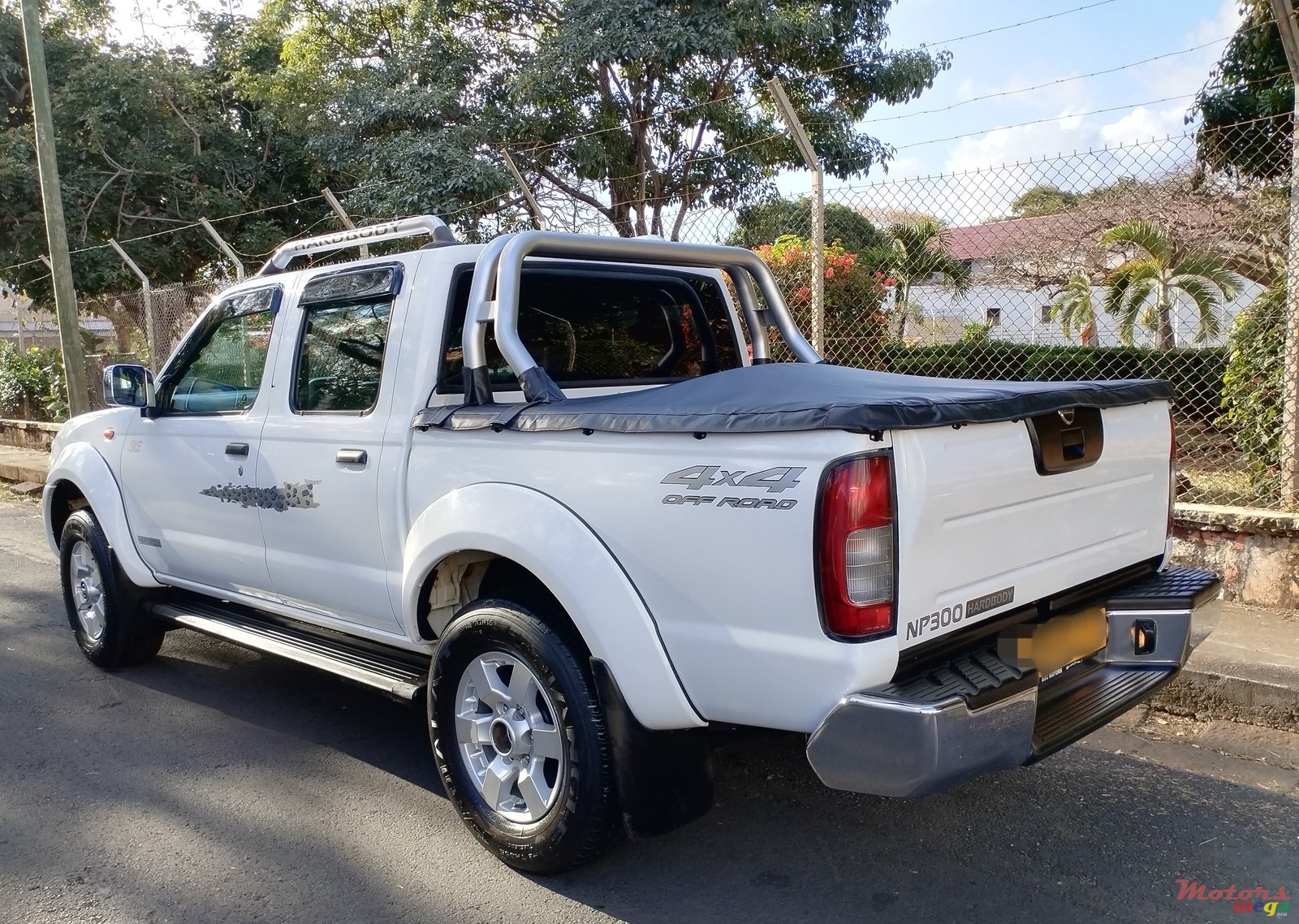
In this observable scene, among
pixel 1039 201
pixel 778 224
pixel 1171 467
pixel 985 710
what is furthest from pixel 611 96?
pixel 985 710

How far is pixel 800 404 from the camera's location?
2559mm

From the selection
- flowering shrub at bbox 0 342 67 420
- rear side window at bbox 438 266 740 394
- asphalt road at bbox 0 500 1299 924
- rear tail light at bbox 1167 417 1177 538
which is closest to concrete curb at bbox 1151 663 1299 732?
asphalt road at bbox 0 500 1299 924

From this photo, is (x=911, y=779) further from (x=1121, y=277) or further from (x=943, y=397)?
(x=1121, y=277)

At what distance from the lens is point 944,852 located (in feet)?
10.5

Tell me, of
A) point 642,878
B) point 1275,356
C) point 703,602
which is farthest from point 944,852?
point 1275,356

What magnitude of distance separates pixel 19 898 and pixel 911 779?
103 inches

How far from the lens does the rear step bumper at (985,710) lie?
2.32 metres

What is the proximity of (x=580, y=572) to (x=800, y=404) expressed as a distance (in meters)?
0.75

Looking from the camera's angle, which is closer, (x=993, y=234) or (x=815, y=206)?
(x=815, y=206)

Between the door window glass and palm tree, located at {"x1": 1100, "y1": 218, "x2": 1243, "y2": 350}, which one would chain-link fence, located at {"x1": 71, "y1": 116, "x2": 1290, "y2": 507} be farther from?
the door window glass

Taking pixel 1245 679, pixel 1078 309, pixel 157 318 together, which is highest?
pixel 157 318

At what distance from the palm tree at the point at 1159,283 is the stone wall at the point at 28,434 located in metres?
13.8

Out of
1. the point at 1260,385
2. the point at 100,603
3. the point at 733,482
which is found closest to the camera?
the point at 733,482

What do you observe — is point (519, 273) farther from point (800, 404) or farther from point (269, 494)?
point (269, 494)
